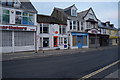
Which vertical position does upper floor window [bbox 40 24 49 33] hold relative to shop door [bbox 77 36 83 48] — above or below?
above

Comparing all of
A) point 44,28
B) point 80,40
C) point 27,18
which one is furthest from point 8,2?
point 80,40

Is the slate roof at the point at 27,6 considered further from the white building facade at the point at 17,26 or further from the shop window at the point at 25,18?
the shop window at the point at 25,18

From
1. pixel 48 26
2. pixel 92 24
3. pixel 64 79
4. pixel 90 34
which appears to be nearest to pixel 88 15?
pixel 92 24

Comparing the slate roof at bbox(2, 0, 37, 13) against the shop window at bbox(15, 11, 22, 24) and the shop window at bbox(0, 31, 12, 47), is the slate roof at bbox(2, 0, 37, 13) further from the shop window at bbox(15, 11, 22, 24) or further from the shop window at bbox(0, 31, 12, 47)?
the shop window at bbox(0, 31, 12, 47)

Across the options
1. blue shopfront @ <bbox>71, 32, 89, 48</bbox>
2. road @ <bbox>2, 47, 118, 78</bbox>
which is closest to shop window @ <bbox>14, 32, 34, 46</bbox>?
road @ <bbox>2, 47, 118, 78</bbox>

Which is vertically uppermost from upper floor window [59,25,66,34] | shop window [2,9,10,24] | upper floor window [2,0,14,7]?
upper floor window [2,0,14,7]

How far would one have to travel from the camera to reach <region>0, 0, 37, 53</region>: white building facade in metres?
15.9

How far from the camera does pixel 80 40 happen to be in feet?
86.6

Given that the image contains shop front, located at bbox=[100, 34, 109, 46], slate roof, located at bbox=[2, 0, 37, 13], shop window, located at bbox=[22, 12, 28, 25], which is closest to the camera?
shop window, located at bbox=[22, 12, 28, 25]

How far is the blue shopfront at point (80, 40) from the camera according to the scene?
→ 81.8ft

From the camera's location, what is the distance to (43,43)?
20.2 m

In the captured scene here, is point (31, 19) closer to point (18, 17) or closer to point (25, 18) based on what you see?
point (25, 18)

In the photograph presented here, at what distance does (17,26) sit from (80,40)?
15540mm

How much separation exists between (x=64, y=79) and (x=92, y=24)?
28.2 m
